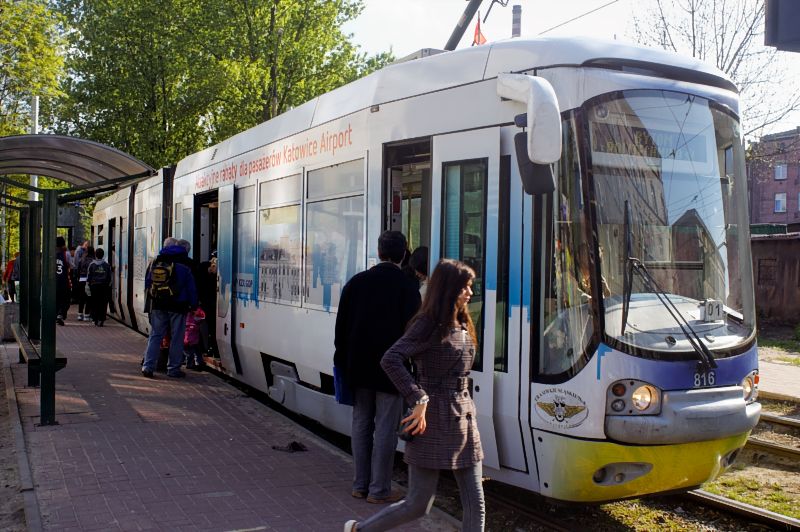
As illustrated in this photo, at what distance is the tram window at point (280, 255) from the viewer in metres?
8.54

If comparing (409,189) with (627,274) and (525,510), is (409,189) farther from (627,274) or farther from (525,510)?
(525,510)

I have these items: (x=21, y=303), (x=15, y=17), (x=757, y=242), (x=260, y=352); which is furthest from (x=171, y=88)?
(x=260, y=352)

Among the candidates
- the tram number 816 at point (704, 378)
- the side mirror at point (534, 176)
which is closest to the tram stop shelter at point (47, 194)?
the side mirror at point (534, 176)

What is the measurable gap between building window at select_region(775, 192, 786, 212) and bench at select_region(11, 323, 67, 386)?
46938 millimetres

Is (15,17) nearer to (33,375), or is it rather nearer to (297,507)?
(33,375)

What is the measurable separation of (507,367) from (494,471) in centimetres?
76

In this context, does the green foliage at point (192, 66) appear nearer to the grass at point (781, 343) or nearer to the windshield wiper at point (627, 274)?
the grass at point (781, 343)

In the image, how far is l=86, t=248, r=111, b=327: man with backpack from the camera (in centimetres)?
1847

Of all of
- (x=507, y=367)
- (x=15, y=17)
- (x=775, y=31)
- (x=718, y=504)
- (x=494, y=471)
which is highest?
(x=15, y=17)

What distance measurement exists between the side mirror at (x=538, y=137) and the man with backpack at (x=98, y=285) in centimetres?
1511

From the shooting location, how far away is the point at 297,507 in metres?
5.92

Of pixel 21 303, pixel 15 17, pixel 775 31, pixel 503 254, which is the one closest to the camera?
pixel 775 31

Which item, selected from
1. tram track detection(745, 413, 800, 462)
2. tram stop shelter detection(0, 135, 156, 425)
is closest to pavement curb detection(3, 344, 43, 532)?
tram stop shelter detection(0, 135, 156, 425)

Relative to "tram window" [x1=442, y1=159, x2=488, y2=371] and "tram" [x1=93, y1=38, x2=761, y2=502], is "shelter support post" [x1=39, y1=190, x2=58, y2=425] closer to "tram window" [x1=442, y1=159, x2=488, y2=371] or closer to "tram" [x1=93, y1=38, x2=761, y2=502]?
"tram" [x1=93, y1=38, x2=761, y2=502]
